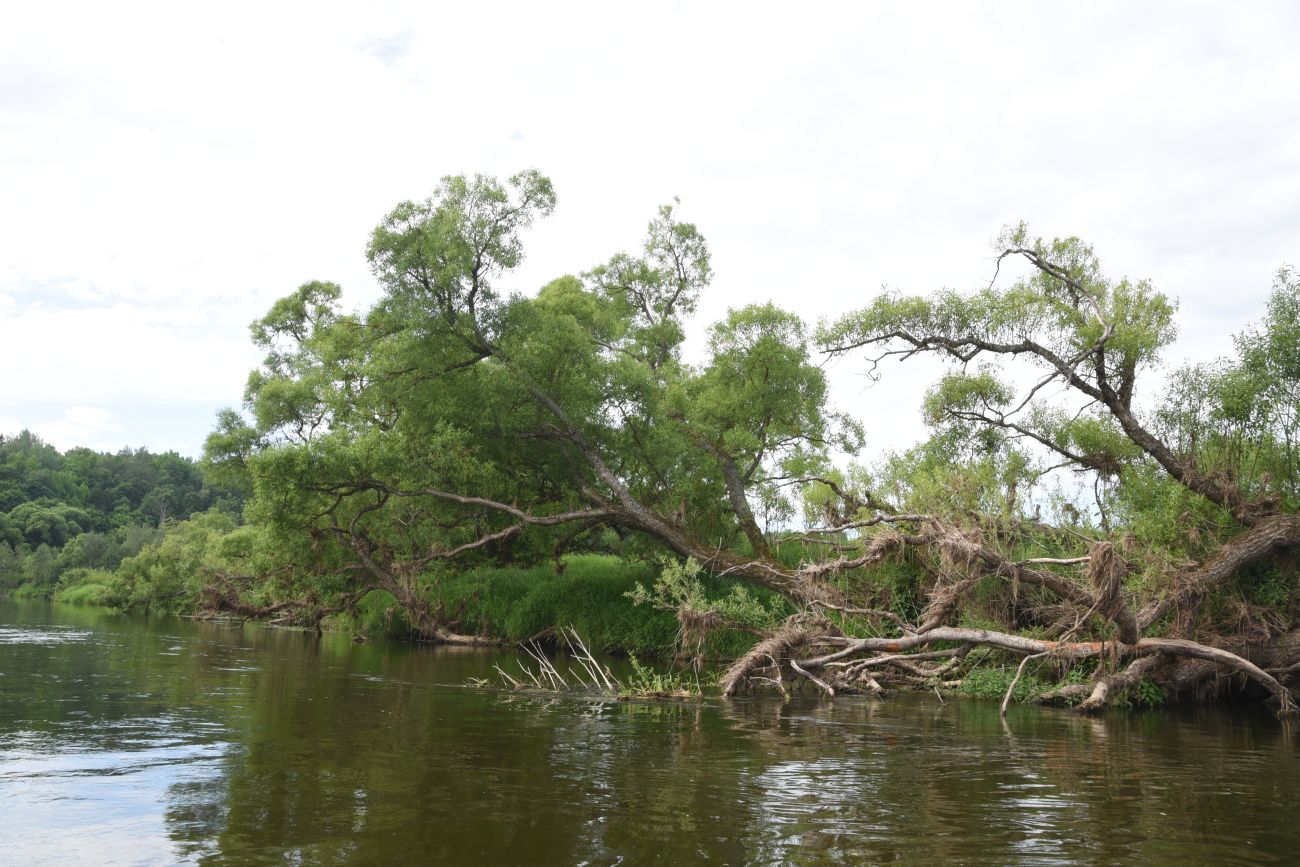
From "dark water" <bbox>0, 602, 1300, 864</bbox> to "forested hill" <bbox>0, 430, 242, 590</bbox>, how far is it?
260 feet

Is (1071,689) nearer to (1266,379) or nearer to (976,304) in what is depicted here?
(1266,379)

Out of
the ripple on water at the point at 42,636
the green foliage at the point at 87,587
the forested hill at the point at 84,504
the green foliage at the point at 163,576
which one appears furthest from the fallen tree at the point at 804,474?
the forested hill at the point at 84,504

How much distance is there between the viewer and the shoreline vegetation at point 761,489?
762 inches

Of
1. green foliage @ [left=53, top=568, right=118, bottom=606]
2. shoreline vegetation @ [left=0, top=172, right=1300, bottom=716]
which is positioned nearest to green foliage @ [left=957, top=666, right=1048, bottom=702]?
shoreline vegetation @ [left=0, top=172, right=1300, bottom=716]

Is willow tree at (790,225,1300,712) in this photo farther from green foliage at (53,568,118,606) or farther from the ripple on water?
green foliage at (53,568,118,606)

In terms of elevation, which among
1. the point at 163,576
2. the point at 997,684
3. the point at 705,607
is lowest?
the point at 997,684

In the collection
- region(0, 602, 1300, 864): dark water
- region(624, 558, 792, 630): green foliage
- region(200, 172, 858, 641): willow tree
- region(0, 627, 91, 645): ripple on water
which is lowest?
region(0, 627, 91, 645): ripple on water

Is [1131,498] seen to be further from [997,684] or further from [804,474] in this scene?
[804,474]

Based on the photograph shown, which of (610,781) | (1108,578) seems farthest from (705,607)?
(610,781)

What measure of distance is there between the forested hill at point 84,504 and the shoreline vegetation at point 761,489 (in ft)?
196

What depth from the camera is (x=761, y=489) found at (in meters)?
33.8

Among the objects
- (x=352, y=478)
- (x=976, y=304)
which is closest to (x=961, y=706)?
(x=976, y=304)

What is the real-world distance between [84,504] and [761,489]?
12999 cm

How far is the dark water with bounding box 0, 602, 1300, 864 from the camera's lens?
744 cm
